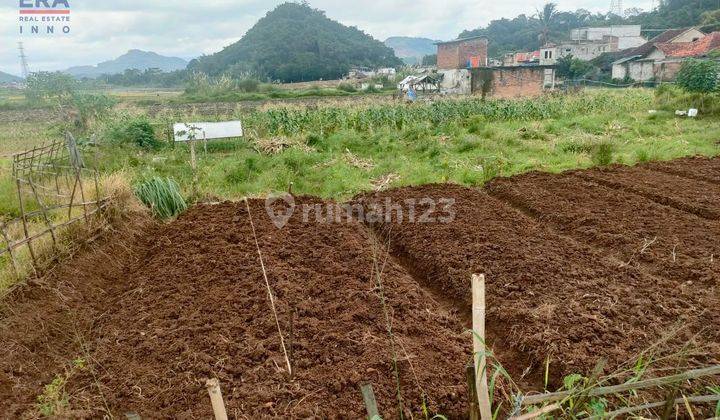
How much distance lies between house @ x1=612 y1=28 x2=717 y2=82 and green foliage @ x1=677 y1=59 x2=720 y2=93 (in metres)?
17.9

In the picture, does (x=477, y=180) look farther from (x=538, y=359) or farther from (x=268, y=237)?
(x=538, y=359)

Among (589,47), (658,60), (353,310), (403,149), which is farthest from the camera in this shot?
(589,47)

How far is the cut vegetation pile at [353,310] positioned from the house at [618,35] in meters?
53.6

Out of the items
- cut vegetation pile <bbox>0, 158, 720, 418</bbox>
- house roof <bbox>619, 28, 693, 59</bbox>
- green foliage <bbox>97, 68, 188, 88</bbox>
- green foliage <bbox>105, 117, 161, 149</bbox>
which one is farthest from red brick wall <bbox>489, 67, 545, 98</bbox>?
green foliage <bbox>97, 68, 188, 88</bbox>

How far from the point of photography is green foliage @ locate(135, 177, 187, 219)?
658 cm

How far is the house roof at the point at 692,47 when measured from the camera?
3064 cm

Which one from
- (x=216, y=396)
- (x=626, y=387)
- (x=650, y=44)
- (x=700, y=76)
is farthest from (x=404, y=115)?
(x=650, y=44)

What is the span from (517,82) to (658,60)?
12.8 metres

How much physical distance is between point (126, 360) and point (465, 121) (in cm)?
1252

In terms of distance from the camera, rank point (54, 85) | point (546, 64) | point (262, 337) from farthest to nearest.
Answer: point (546, 64)
point (54, 85)
point (262, 337)

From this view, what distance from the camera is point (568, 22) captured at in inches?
3061

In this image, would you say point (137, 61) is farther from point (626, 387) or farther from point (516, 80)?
point (626, 387)

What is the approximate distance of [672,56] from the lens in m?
32.2

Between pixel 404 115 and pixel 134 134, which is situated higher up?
pixel 404 115
